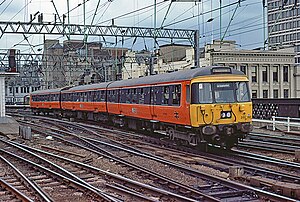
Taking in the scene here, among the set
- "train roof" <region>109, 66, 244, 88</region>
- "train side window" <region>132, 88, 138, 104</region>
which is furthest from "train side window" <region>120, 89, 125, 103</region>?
"train roof" <region>109, 66, 244, 88</region>

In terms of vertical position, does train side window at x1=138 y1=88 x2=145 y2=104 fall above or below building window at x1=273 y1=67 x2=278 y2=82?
below

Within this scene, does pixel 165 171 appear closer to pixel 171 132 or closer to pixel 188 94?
pixel 188 94

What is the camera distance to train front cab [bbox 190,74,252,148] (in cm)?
1628

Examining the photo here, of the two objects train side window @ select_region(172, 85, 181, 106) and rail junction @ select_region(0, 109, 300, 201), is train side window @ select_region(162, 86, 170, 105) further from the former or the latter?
rail junction @ select_region(0, 109, 300, 201)

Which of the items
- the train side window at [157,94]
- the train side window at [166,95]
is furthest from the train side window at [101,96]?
the train side window at [166,95]

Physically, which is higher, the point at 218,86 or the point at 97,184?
the point at 218,86

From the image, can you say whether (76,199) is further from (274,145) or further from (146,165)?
(274,145)

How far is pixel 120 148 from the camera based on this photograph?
18453 millimetres

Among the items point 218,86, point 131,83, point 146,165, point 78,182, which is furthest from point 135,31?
point 78,182

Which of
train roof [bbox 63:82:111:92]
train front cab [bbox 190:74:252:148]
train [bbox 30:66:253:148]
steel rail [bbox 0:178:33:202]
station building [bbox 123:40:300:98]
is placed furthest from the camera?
station building [bbox 123:40:300:98]

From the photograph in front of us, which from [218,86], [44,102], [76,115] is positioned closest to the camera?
[218,86]

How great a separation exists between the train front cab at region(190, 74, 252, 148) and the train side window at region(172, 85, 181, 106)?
1340 mm

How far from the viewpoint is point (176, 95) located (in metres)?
18.1

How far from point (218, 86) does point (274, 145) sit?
353 cm
